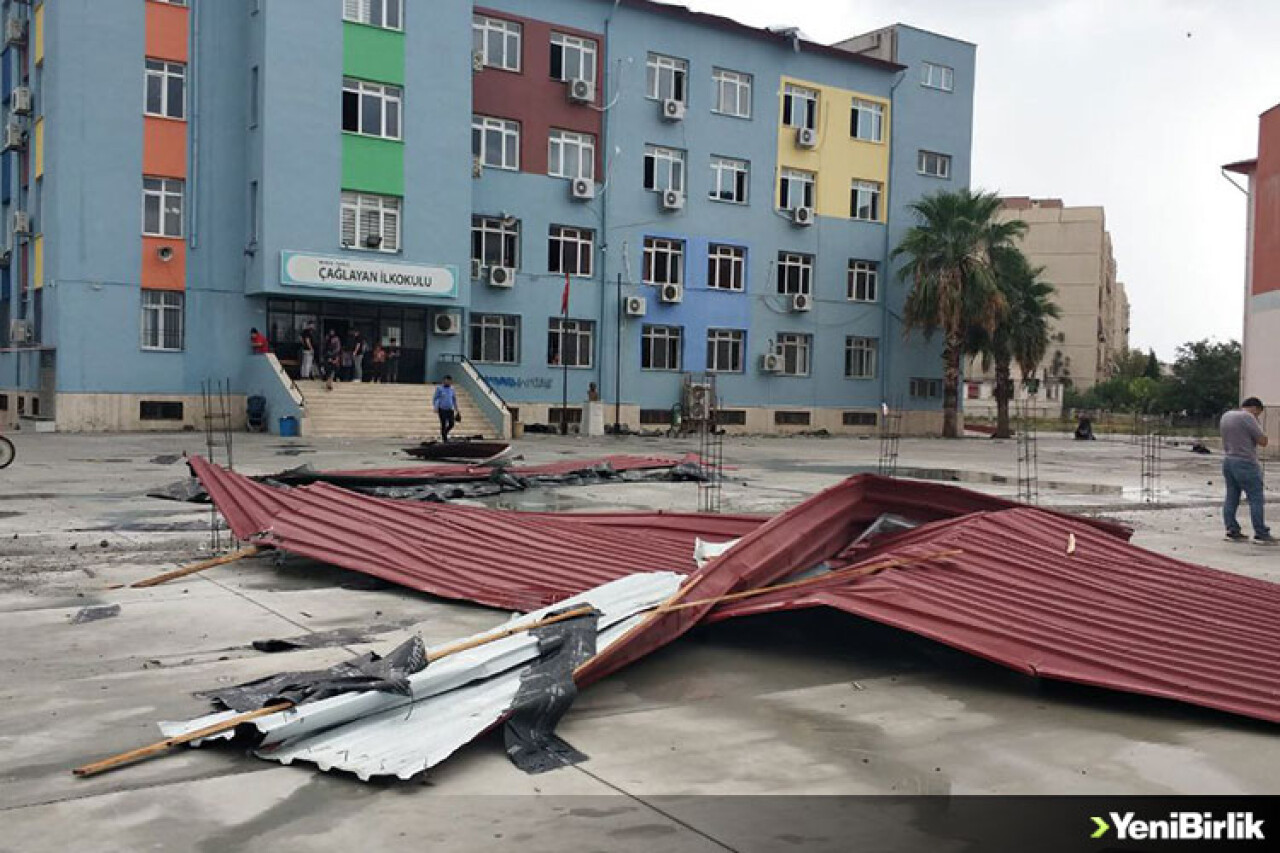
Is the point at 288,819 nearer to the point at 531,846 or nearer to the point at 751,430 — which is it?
the point at 531,846

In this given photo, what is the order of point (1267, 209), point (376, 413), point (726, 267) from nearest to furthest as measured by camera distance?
point (376, 413), point (1267, 209), point (726, 267)

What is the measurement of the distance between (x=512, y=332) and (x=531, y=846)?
3476cm

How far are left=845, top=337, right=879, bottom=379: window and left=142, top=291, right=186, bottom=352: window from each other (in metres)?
24.7

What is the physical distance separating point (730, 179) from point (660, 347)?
22.8 ft

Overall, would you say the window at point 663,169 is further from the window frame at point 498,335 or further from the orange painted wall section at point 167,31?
the orange painted wall section at point 167,31

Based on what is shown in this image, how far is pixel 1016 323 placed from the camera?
4338cm

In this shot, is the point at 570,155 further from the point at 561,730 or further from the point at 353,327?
the point at 561,730

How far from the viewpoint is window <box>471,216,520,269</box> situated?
123 ft

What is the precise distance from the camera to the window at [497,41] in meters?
37.2

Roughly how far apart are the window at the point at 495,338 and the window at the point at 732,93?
446 inches

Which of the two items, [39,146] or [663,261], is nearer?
[39,146]

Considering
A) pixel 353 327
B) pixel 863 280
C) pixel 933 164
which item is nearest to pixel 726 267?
pixel 863 280

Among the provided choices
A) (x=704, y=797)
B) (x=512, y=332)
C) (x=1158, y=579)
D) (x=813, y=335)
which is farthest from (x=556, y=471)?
(x=813, y=335)

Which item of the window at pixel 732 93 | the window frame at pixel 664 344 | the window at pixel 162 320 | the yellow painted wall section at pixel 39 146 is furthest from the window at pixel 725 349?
the yellow painted wall section at pixel 39 146
